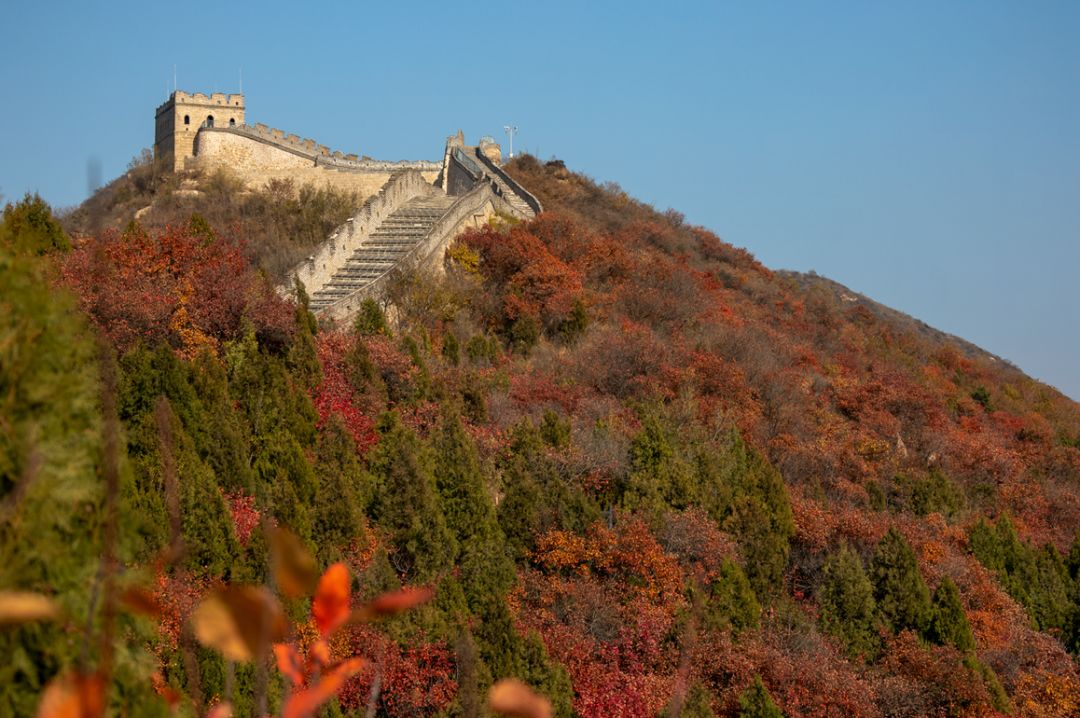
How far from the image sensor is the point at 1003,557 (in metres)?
27.4

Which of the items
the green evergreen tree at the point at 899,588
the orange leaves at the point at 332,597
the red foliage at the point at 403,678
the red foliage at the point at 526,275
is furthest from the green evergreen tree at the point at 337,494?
the orange leaves at the point at 332,597

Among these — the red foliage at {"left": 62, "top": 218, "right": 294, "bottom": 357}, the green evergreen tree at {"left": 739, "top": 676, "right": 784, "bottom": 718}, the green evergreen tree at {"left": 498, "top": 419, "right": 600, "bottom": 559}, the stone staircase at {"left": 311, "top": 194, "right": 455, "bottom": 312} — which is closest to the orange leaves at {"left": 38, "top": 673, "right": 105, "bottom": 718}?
the green evergreen tree at {"left": 739, "top": 676, "right": 784, "bottom": 718}

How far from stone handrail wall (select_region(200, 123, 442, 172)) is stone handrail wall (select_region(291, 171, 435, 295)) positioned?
519 cm

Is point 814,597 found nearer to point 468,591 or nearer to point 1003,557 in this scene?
point 1003,557

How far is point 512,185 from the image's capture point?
43531mm

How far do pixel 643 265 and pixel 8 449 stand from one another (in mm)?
34560

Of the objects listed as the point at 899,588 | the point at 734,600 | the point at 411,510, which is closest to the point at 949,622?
the point at 899,588

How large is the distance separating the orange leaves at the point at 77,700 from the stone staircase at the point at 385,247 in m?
25.1

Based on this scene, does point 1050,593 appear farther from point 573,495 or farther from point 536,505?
point 536,505

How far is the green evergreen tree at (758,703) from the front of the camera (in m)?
17.9

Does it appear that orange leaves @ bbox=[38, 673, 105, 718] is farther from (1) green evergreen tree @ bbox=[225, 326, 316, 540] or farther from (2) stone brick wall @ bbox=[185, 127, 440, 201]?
(2) stone brick wall @ bbox=[185, 127, 440, 201]

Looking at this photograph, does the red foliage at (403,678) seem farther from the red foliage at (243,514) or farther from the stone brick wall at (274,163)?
the stone brick wall at (274,163)

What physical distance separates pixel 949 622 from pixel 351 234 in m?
16.0

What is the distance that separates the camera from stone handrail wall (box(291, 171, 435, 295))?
29.4 metres
